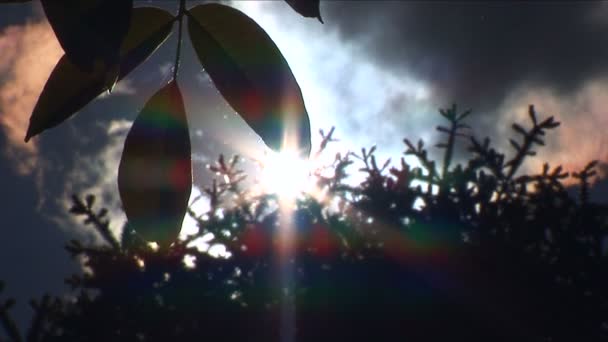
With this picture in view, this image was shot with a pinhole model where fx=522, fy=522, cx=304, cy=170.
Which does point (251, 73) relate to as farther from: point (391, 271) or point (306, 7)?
point (391, 271)

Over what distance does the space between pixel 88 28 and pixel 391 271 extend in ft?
16.8

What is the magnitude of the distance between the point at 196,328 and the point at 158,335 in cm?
39

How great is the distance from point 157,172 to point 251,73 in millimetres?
92

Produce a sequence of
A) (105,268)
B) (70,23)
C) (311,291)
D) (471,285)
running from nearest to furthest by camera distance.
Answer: (70,23), (471,285), (311,291), (105,268)

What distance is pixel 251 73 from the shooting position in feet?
1.17

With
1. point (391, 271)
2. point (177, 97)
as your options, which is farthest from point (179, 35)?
point (391, 271)

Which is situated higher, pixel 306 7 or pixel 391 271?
pixel 391 271

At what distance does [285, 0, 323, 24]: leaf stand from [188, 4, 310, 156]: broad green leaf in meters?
0.03

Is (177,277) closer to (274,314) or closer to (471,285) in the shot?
(274,314)

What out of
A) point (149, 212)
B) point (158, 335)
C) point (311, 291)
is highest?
point (311, 291)

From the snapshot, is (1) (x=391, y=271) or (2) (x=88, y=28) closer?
(2) (x=88, y=28)

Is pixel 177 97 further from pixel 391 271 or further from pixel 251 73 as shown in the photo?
pixel 391 271

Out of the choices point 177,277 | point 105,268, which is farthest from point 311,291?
point 105,268

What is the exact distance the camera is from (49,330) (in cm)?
541
